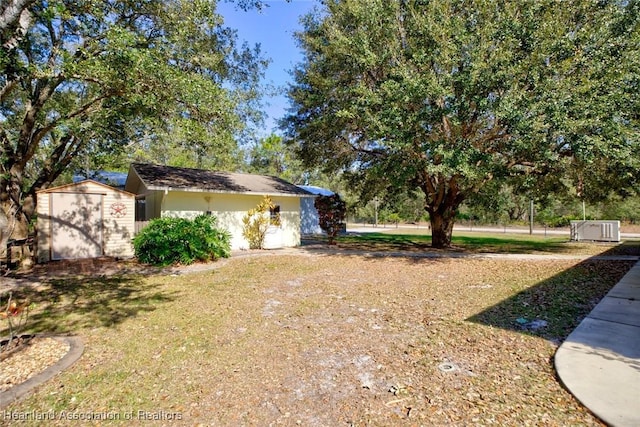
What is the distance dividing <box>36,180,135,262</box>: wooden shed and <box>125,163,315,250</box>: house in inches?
48.2

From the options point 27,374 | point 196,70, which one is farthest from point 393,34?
point 27,374

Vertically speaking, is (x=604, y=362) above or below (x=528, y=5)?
below

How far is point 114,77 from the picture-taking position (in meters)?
6.37

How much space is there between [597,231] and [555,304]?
15044 millimetres

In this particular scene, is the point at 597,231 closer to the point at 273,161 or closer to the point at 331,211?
the point at 331,211

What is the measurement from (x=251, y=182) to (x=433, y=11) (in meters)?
10.00

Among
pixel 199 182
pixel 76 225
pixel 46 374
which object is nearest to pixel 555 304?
pixel 46 374

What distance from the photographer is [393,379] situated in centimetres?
349

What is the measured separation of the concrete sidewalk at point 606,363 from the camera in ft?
9.10

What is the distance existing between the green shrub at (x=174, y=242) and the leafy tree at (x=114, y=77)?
266 cm

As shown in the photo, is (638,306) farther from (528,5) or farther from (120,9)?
(120,9)

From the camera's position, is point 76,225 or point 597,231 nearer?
point 76,225

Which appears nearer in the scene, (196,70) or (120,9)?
(120,9)

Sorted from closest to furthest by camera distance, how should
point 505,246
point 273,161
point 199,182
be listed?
point 199,182, point 505,246, point 273,161
